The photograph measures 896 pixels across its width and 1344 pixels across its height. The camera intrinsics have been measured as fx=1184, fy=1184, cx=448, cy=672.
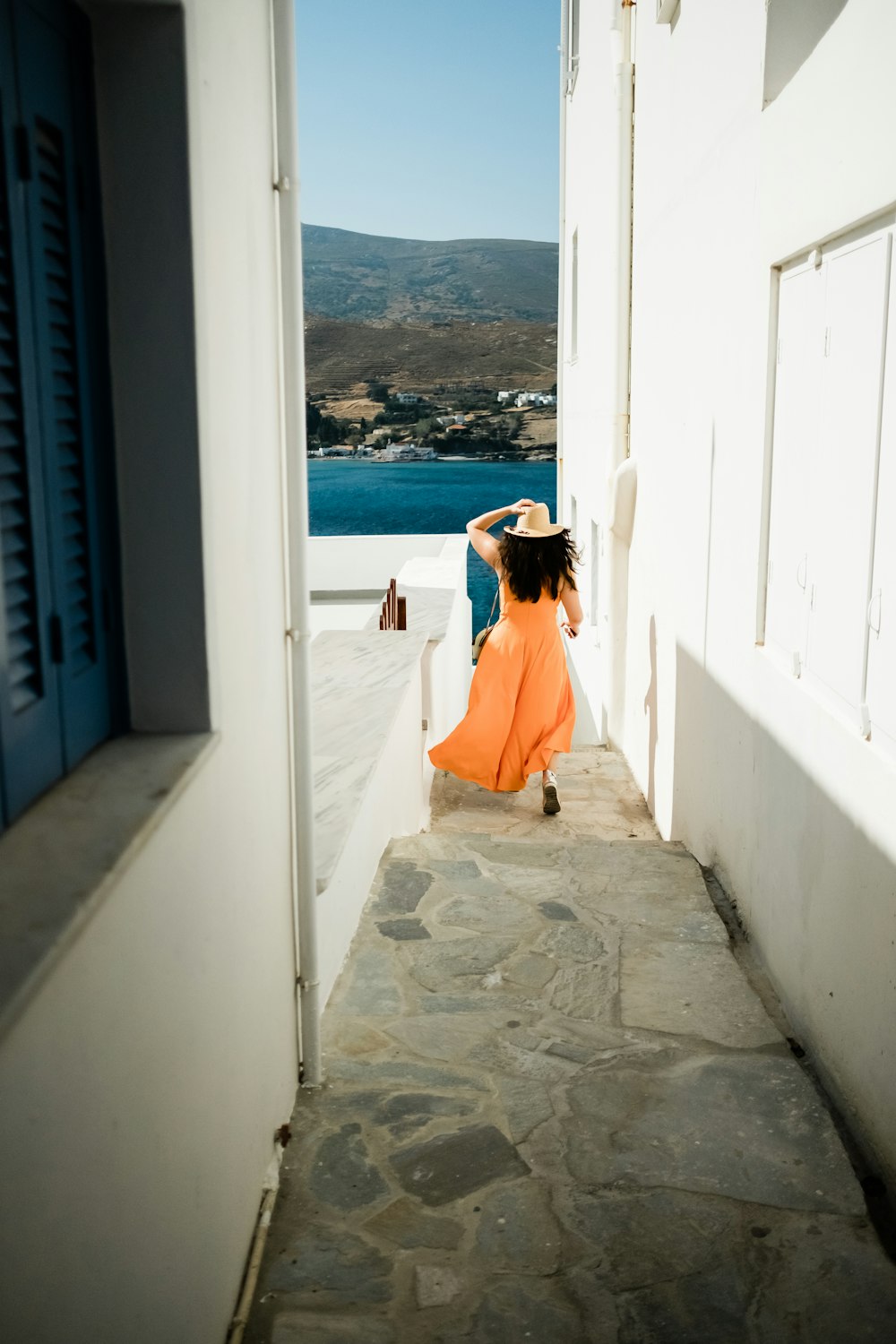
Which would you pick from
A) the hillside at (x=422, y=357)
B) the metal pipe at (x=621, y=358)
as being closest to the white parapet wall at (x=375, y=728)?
the metal pipe at (x=621, y=358)

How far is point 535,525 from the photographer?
23.5 feet

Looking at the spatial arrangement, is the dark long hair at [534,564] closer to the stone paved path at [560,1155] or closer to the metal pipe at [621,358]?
the metal pipe at [621,358]

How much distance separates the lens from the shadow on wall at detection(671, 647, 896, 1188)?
307 cm

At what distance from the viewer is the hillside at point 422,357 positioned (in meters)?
73.2

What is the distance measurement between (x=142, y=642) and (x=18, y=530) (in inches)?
19.6

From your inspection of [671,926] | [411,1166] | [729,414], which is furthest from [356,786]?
[729,414]

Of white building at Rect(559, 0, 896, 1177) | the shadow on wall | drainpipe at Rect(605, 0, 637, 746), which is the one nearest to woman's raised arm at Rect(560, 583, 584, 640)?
white building at Rect(559, 0, 896, 1177)

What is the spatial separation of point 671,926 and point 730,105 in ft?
11.2

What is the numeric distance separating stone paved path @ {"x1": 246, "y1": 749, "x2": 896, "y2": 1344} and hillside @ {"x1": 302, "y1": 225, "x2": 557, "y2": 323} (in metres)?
81.2

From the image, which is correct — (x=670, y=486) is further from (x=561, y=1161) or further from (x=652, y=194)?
(x=561, y=1161)

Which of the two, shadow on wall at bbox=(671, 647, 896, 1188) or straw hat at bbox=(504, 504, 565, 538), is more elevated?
straw hat at bbox=(504, 504, 565, 538)

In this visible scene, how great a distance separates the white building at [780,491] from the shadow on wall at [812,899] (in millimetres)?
13

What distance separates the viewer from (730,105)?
16.3 ft

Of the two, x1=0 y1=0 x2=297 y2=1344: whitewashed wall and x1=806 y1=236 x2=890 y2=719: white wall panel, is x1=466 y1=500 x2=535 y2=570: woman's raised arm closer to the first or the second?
x1=806 y1=236 x2=890 y2=719: white wall panel
